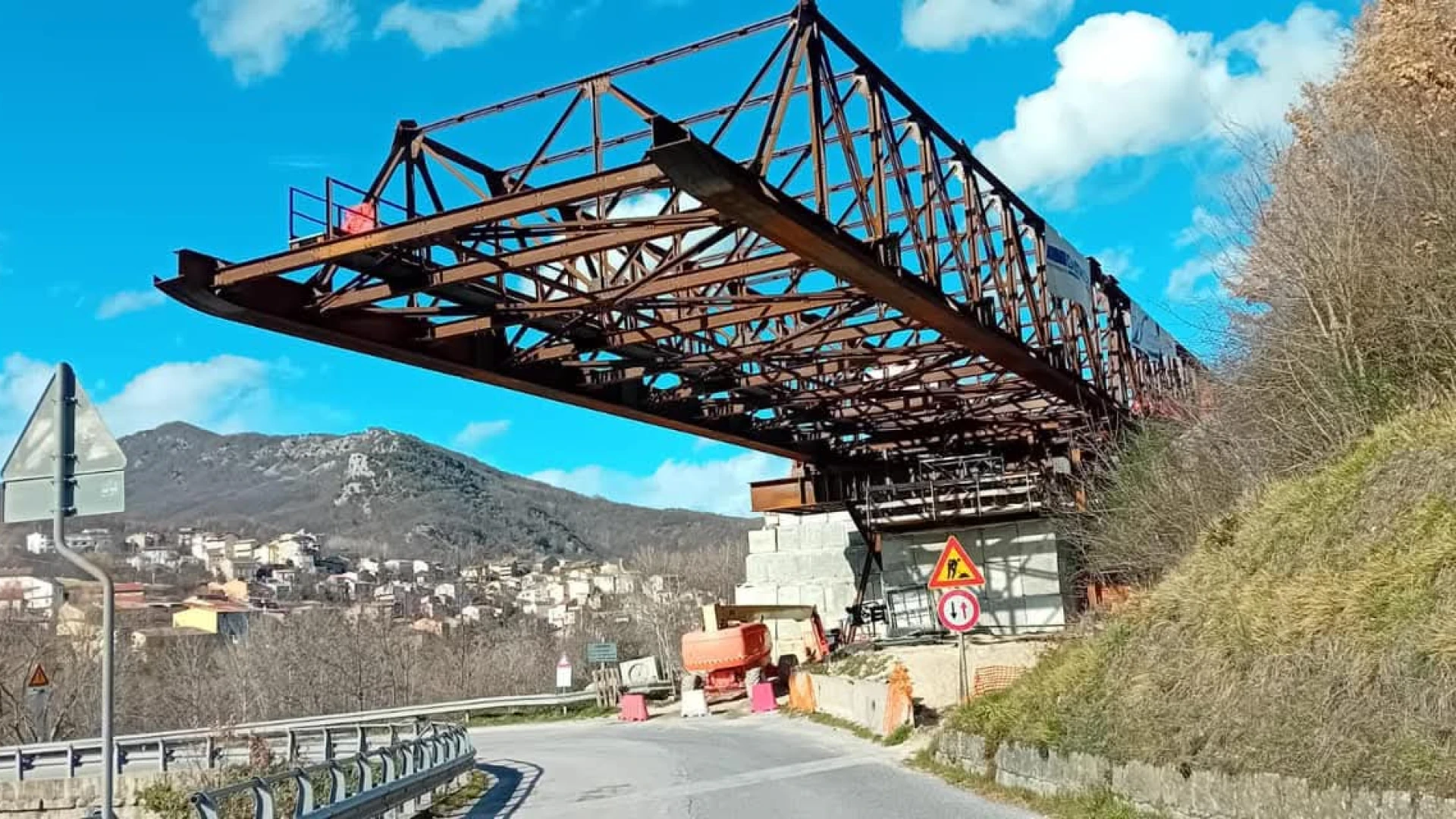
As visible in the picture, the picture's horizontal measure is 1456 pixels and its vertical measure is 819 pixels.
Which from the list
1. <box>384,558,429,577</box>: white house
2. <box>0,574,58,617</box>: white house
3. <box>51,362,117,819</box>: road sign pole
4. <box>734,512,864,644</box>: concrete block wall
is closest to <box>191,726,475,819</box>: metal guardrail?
<box>51,362,117,819</box>: road sign pole

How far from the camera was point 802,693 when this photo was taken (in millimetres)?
31250

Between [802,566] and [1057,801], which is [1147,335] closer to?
[802,566]

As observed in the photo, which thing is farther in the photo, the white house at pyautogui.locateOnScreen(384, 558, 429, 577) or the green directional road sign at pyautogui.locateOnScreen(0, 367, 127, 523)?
the white house at pyautogui.locateOnScreen(384, 558, 429, 577)

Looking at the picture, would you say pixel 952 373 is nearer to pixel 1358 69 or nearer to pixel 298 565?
pixel 1358 69

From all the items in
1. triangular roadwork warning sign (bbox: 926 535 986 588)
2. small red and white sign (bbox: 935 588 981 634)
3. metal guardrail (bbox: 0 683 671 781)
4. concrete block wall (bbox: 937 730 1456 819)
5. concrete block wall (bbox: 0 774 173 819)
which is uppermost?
triangular roadwork warning sign (bbox: 926 535 986 588)

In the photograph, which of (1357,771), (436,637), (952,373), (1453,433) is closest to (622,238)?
(1453,433)

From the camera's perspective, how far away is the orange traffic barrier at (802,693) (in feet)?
101

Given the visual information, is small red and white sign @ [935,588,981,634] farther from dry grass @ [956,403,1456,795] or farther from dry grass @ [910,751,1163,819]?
dry grass @ [956,403,1456,795]

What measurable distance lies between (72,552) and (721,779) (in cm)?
1281

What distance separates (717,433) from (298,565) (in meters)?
163

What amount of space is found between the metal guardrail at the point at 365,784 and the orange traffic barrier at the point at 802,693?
37.7 ft

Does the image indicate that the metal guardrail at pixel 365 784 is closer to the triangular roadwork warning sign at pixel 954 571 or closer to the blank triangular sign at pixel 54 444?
the blank triangular sign at pixel 54 444

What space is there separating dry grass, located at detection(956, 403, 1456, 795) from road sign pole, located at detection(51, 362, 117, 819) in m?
7.90

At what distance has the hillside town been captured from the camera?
91312 millimetres
